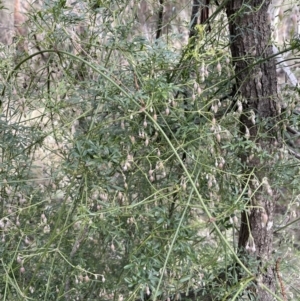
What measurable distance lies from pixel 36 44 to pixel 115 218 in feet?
1.79

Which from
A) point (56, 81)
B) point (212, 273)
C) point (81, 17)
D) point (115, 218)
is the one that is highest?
point (81, 17)

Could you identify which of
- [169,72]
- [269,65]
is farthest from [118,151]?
[269,65]

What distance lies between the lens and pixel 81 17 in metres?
1.21

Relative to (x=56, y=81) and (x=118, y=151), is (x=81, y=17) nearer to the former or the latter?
(x=56, y=81)

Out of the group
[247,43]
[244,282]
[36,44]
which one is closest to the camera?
[244,282]

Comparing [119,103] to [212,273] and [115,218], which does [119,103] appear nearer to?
[115,218]

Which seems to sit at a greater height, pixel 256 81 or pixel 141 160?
pixel 256 81

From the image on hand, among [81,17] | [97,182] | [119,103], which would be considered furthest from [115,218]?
[81,17]

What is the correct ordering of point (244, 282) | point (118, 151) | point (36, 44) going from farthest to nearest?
point (36, 44) < point (118, 151) < point (244, 282)

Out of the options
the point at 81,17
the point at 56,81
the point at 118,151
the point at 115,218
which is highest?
the point at 81,17

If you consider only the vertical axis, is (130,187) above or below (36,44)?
below

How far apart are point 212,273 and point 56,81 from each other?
703 millimetres

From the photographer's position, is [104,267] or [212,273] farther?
[104,267]

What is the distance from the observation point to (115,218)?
1154 mm
